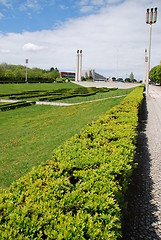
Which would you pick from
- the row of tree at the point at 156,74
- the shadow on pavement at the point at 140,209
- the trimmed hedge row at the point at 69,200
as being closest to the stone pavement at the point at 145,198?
the shadow on pavement at the point at 140,209

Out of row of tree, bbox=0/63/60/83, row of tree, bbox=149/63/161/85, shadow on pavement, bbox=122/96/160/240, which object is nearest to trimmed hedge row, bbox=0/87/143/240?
shadow on pavement, bbox=122/96/160/240

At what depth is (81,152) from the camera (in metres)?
3.86

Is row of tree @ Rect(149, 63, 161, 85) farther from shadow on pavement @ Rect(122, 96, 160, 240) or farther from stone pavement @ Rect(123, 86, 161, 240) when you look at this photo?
shadow on pavement @ Rect(122, 96, 160, 240)

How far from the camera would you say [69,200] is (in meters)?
2.44

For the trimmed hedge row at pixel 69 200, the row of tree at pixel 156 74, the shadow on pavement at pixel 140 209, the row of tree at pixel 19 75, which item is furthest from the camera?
the row of tree at pixel 156 74

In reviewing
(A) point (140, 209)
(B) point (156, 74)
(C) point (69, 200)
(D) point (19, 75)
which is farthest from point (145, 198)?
(B) point (156, 74)

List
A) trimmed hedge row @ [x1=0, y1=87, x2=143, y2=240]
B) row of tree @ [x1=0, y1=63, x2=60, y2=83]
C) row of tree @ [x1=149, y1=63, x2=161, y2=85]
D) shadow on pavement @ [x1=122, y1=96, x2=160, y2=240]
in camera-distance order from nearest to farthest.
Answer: trimmed hedge row @ [x1=0, y1=87, x2=143, y2=240]
shadow on pavement @ [x1=122, y1=96, x2=160, y2=240]
row of tree @ [x1=0, y1=63, x2=60, y2=83]
row of tree @ [x1=149, y1=63, x2=161, y2=85]

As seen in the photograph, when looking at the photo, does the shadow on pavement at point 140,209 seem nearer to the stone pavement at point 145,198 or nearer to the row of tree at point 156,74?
the stone pavement at point 145,198

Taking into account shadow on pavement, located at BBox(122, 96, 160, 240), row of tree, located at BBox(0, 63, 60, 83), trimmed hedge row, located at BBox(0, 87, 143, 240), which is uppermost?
row of tree, located at BBox(0, 63, 60, 83)

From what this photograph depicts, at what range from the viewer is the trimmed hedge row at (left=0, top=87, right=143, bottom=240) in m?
1.99

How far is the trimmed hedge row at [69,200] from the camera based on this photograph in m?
1.99

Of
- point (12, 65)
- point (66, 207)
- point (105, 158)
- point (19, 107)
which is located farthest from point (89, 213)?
point (12, 65)

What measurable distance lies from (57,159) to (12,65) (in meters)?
96.9

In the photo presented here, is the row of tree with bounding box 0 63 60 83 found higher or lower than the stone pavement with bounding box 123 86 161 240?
higher
